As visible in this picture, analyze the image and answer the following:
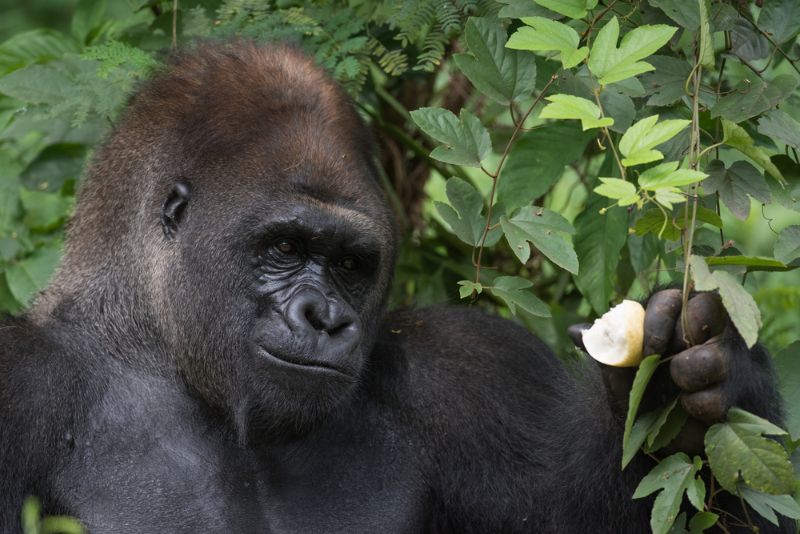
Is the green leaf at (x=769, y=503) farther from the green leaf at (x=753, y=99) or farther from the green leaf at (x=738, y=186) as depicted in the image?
the green leaf at (x=753, y=99)

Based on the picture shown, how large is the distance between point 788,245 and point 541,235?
2.08 feet

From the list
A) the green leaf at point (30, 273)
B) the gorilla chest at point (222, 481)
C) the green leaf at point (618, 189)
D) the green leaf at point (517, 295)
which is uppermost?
the green leaf at point (618, 189)

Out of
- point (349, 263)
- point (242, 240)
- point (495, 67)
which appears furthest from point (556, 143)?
point (242, 240)

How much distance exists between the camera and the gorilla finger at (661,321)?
2746 millimetres

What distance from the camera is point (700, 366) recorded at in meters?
2.69

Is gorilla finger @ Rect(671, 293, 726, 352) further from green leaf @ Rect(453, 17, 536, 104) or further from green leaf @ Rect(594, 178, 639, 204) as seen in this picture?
green leaf @ Rect(453, 17, 536, 104)

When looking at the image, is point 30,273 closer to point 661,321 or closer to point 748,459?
point 661,321

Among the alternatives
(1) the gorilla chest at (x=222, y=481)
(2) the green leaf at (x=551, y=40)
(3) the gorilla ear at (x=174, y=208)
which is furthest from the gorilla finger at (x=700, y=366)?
(3) the gorilla ear at (x=174, y=208)

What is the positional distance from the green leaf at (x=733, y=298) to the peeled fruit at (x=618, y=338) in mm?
222

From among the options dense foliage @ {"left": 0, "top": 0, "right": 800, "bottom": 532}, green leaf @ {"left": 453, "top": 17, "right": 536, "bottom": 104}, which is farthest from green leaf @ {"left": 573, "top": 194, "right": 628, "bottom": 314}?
green leaf @ {"left": 453, "top": 17, "right": 536, "bottom": 104}

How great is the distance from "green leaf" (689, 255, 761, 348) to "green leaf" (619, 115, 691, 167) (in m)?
0.26

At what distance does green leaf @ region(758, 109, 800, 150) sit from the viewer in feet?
10.3

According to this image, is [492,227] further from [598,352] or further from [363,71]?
[363,71]

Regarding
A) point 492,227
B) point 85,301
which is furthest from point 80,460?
point 492,227
